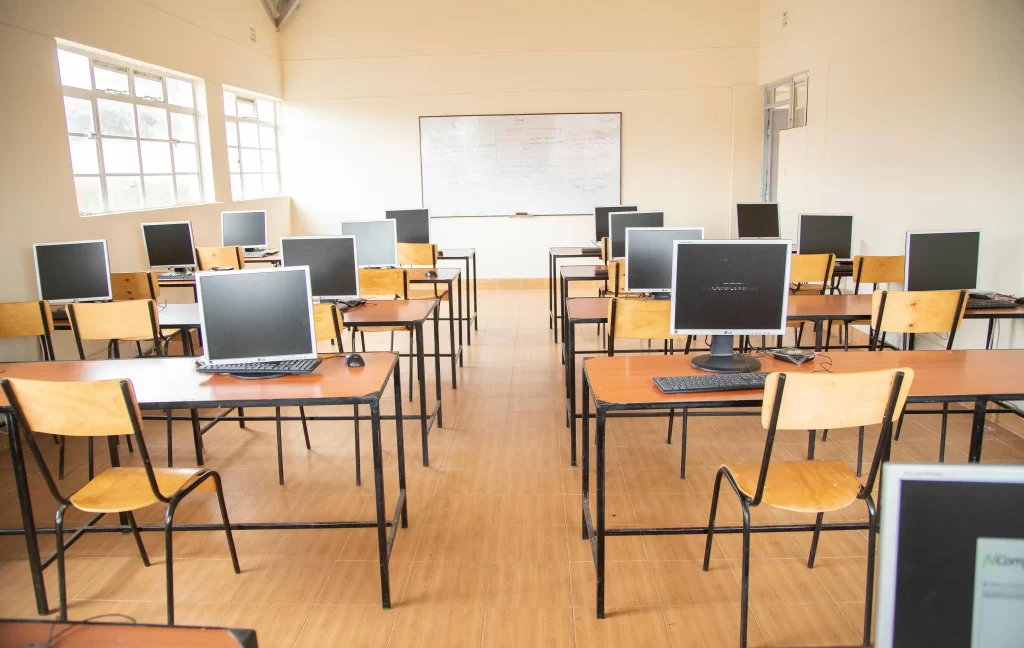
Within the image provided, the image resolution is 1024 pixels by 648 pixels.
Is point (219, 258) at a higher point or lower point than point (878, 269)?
higher

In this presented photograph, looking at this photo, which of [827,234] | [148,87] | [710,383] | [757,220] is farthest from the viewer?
[757,220]

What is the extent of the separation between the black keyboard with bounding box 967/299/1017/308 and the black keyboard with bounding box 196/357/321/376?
3408 millimetres

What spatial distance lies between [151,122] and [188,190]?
79 cm

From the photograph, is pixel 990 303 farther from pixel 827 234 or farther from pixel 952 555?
pixel 952 555

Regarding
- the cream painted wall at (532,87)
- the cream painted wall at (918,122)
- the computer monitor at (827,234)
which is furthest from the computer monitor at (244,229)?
the cream painted wall at (918,122)

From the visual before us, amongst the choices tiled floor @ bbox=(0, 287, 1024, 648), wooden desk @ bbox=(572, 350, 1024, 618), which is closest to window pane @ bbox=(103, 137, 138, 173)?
tiled floor @ bbox=(0, 287, 1024, 648)

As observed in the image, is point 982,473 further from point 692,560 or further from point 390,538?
point 390,538

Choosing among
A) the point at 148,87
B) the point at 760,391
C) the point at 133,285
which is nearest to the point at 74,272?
the point at 133,285

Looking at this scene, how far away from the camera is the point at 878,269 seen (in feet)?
15.8

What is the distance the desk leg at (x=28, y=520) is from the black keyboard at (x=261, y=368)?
2.08ft

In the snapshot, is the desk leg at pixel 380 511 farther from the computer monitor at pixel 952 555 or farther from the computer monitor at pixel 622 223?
the computer monitor at pixel 622 223

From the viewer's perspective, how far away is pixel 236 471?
3.58 metres

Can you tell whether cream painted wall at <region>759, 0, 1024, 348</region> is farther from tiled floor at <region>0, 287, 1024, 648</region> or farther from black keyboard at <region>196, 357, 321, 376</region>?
black keyboard at <region>196, 357, 321, 376</region>

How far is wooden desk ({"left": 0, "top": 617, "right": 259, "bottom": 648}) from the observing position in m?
→ 1.00
